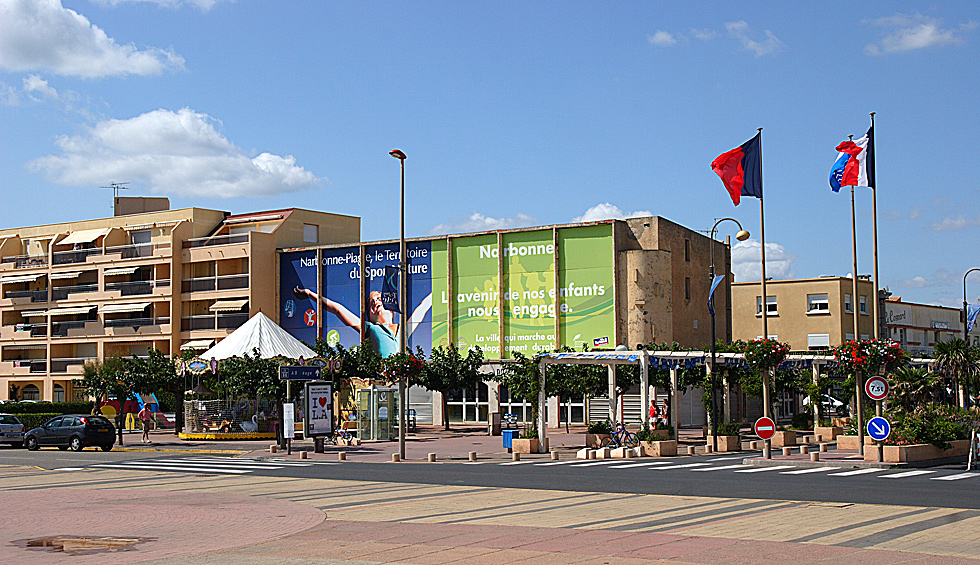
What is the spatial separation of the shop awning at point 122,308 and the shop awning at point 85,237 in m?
5.05

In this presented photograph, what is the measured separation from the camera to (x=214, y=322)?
210 ft

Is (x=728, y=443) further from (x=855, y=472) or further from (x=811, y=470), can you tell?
(x=855, y=472)

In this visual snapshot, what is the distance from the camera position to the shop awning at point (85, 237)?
6906cm

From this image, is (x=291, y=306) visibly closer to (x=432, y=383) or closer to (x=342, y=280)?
(x=342, y=280)

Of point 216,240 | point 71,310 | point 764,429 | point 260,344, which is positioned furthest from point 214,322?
point 764,429

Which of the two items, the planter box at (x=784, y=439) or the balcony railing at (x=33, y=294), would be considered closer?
the planter box at (x=784, y=439)

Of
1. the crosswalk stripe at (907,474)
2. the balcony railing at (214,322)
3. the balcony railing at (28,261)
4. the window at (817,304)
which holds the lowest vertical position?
the crosswalk stripe at (907,474)

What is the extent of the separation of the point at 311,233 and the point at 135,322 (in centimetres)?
1288

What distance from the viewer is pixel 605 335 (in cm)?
5188

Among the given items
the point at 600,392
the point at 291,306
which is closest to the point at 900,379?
the point at 600,392

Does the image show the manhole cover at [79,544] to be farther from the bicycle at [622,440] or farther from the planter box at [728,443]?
the planter box at [728,443]

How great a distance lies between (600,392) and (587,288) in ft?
38.6

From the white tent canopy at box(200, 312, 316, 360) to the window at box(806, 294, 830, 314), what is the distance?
36.0m

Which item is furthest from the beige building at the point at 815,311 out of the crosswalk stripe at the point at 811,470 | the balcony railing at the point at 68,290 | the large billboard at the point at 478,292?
the balcony railing at the point at 68,290
